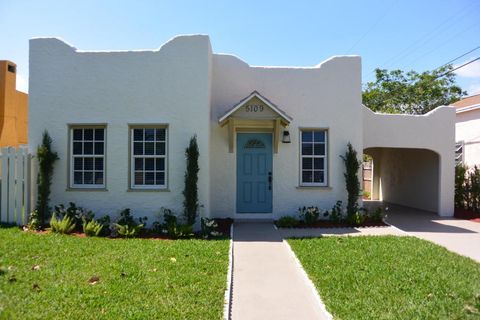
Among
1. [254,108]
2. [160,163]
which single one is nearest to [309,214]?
[254,108]

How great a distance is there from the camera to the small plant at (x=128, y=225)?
8.73 meters

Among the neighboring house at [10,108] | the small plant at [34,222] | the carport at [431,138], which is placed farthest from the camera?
the neighboring house at [10,108]

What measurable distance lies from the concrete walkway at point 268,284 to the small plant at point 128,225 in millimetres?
2490

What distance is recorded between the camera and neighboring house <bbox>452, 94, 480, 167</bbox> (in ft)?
48.8

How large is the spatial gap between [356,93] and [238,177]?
15.0 ft

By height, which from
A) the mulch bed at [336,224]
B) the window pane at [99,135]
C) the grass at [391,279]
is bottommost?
the grass at [391,279]

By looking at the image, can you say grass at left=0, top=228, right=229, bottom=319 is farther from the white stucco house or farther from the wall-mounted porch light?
the wall-mounted porch light

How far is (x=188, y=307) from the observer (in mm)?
4461

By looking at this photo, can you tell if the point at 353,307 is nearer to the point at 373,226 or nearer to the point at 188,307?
the point at 188,307

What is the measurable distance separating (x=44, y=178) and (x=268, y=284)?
7.12 metres

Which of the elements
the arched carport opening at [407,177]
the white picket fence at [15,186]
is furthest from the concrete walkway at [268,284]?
the arched carport opening at [407,177]

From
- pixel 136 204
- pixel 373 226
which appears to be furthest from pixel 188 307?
pixel 373 226

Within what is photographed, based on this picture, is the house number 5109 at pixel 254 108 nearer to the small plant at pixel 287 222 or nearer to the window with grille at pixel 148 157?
the window with grille at pixel 148 157

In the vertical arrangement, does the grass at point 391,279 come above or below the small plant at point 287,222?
below
